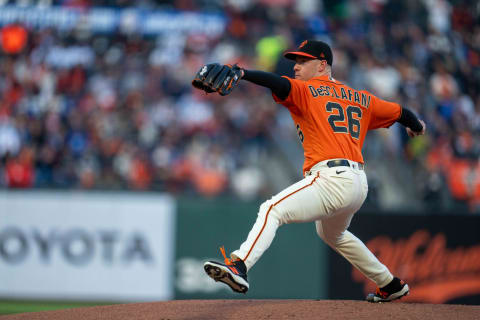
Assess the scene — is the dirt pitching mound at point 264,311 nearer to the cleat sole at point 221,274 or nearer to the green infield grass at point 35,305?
the cleat sole at point 221,274

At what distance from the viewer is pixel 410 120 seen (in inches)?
220

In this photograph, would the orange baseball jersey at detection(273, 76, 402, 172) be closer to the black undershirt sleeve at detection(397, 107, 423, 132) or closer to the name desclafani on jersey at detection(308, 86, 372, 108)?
the name desclafani on jersey at detection(308, 86, 372, 108)

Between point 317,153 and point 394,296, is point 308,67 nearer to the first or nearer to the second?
point 317,153

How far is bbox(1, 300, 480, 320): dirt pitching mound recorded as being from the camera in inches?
198

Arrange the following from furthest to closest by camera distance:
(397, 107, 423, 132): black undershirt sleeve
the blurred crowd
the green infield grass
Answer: the blurred crowd → the green infield grass → (397, 107, 423, 132): black undershirt sleeve

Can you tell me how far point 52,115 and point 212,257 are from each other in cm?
465

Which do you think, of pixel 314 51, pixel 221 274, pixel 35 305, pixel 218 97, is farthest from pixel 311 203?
pixel 218 97

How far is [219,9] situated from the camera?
53.3ft

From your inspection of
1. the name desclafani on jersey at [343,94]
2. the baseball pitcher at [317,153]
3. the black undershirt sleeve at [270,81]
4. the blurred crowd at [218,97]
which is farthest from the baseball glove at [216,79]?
the blurred crowd at [218,97]

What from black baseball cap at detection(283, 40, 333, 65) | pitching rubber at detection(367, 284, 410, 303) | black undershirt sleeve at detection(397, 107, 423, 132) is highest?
black baseball cap at detection(283, 40, 333, 65)

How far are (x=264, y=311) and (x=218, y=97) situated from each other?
27.5ft

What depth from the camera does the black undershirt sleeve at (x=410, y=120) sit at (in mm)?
5562

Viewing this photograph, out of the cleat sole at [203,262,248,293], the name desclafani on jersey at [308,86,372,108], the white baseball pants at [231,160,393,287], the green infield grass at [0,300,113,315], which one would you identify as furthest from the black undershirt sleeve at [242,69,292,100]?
the green infield grass at [0,300,113,315]

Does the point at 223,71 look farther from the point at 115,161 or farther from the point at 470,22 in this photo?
the point at 470,22
